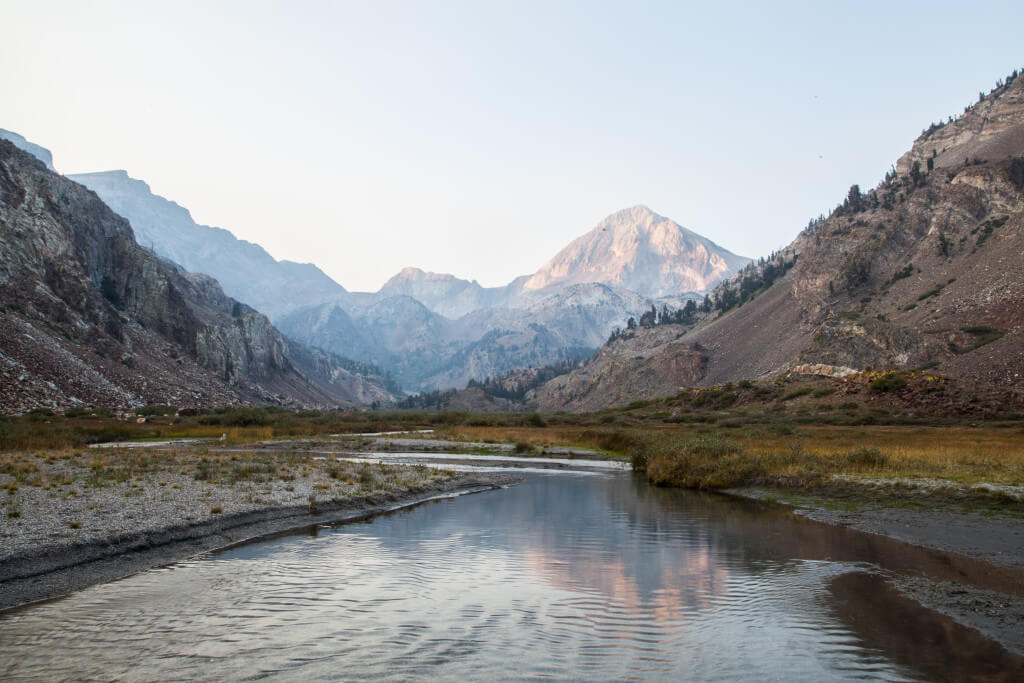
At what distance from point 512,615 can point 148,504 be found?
16.6 meters

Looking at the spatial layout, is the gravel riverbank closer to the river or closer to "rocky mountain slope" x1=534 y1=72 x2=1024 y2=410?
the river

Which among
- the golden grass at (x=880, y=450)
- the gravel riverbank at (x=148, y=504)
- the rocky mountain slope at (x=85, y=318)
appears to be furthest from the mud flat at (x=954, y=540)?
the rocky mountain slope at (x=85, y=318)

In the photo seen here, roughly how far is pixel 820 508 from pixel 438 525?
18.7 meters

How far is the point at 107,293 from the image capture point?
15800 centimetres

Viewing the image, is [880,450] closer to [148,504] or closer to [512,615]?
[512,615]

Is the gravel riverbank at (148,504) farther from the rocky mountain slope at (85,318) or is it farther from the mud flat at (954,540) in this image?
the rocky mountain slope at (85,318)

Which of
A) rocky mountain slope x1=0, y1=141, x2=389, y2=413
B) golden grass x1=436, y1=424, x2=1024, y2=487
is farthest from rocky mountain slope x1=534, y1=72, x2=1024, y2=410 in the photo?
rocky mountain slope x1=0, y1=141, x2=389, y2=413

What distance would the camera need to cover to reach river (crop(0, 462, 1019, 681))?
12867 mm

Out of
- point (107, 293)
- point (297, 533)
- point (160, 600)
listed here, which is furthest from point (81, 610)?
point (107, 293)

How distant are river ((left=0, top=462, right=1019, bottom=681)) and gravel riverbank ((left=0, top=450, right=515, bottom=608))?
1291 millimetres

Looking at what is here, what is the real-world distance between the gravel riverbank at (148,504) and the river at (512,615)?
Answer: 4.24 ft

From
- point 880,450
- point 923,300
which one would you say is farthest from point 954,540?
point 923,300

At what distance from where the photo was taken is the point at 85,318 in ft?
411

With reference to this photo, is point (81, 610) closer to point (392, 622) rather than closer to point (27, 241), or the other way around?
point (392, 622)
